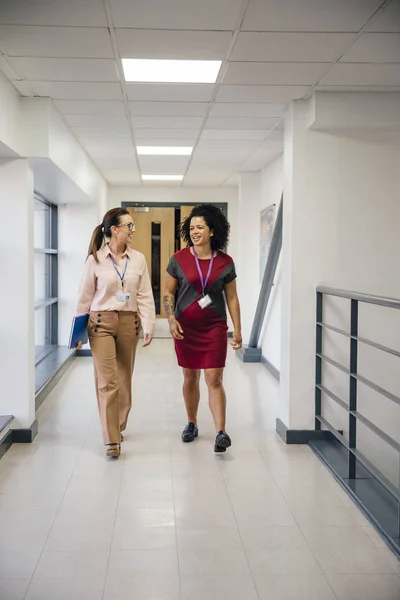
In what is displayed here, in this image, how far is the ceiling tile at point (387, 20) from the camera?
3332mm

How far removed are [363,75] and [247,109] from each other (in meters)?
1.32

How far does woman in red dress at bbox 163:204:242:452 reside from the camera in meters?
4.84

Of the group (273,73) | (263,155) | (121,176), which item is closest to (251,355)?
(263,155)

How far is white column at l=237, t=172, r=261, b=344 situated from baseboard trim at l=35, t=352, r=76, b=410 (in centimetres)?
274

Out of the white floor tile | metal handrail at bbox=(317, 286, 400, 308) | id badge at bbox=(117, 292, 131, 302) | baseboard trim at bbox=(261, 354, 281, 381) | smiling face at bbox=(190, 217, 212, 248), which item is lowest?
baseboard trim at bbox=(261, 354, 281, 381)

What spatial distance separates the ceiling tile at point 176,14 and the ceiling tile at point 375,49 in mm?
773

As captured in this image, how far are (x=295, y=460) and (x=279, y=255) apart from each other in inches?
168

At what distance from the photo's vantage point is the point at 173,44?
3.91 m

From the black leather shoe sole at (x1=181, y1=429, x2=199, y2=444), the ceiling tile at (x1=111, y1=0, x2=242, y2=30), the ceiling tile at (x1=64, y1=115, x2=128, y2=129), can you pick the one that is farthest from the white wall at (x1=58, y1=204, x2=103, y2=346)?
the ceiling tile at (x1=111, y1=0, x2=242, y2=30)

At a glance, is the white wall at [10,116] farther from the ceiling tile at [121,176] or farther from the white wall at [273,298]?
the ceiling tile at [121,176]

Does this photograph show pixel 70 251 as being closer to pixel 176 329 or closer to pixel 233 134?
pixel 233 134

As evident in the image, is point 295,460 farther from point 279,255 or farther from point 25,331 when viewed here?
point 279,255

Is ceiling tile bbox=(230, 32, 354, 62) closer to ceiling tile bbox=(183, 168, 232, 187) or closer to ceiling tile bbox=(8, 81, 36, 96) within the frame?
ceiling tile bbox=(8, 81, 36, 96)

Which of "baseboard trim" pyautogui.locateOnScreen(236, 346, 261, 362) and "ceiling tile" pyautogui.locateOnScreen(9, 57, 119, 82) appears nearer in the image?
"ceiling tile" pyautogui.locateOnScreen(9, 57, 119, 82)
